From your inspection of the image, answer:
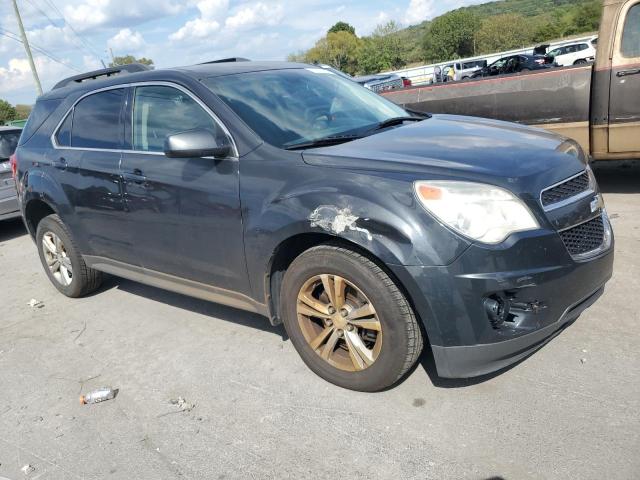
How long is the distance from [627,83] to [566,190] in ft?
12.6

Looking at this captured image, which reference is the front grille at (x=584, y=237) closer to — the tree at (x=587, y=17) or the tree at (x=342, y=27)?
the tree at (x=587, y=17)

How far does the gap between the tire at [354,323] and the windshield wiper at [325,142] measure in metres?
0.65

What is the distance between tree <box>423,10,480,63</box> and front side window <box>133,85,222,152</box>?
8198 centimetres

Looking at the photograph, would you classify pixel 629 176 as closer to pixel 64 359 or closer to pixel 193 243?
pixel 193 243

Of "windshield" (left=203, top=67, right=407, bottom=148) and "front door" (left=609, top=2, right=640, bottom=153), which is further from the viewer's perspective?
"front door" (left=609, top=2, right=640, bottom=153)

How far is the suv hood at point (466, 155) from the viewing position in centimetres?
274

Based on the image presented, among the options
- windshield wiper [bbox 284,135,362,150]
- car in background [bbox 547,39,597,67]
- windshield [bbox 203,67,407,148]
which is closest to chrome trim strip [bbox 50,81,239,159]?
windshield [bbox 203,67,407,148]

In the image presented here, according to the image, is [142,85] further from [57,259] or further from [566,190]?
[566,190]

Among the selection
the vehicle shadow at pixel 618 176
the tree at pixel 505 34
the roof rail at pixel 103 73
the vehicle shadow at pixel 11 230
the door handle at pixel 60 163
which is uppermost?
the tree at pixel 505 34

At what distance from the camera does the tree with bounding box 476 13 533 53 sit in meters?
68.4

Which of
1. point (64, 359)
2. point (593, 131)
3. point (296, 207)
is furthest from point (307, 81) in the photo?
point (593, 131)

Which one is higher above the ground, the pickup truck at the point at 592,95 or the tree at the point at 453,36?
the tree at the point at 453,36

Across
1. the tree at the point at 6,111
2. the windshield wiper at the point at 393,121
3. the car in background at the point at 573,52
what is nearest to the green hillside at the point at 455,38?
the car in background at the point at 573,52

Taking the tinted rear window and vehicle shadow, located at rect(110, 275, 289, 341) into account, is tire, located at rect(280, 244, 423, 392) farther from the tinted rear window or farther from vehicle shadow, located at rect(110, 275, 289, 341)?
the tinted rear window
